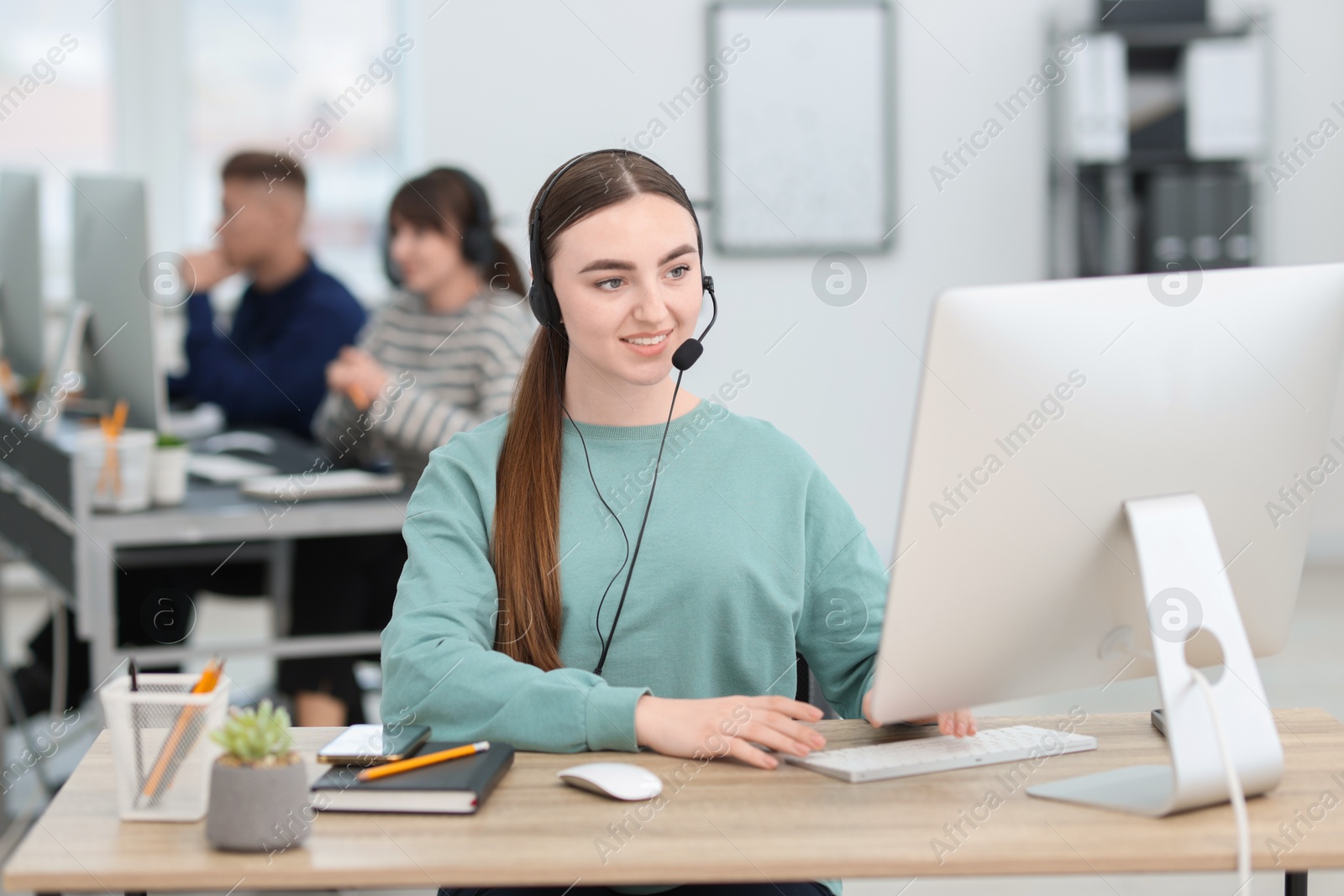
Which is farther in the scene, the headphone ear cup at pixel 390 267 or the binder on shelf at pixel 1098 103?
the binder on shelf at pixel 1098 103

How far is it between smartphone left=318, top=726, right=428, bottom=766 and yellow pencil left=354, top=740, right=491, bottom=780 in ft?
0.04

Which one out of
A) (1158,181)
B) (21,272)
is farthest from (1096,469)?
(1158,181)

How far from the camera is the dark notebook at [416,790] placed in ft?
3.10

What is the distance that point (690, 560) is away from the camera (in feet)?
4.18

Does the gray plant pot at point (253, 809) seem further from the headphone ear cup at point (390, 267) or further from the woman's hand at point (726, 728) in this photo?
the headphone ear cup at point (390, 267)

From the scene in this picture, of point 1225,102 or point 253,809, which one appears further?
point 1225,102

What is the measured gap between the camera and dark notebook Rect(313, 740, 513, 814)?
95cm

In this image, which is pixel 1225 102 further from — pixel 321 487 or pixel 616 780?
pixel 616 780

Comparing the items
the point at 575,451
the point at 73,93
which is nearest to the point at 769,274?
the point at 73,93

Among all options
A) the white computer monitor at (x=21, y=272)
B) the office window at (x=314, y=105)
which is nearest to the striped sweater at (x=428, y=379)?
the white computer monitor at (x=21, y=272)

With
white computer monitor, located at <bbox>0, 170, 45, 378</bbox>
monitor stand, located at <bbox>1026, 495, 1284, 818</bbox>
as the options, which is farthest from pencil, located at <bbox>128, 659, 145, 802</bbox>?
white computer monitor, located at <bbox>0, 170, 45, 378</bbox>

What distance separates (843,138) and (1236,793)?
369cm

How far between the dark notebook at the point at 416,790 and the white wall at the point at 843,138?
3.30 meters

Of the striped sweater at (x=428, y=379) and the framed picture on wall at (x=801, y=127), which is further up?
the framed picture on wall at (x=801, y=127)
